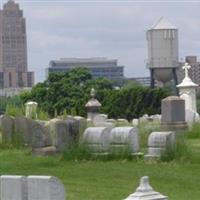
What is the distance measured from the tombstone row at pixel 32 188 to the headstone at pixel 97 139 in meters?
11.5

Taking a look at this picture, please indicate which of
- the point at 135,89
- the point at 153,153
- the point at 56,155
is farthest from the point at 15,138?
the point at 135,89

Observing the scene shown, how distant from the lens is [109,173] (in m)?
16.3

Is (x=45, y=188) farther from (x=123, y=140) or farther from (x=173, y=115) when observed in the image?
(x=173, y=115)

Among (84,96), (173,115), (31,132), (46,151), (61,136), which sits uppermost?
(84,96)

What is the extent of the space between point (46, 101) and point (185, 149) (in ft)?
166

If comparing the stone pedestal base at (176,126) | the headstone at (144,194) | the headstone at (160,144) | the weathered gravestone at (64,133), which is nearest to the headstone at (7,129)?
the weathered gravestone at (64,133)

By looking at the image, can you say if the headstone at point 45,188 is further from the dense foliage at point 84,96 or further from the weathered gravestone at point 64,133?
the dense foliage at point 84,96

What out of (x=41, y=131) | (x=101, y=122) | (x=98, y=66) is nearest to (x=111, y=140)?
(x=41, y=131)

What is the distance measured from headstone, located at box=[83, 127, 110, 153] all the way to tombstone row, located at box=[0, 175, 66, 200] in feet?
37.8

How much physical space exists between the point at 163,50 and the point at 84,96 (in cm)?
1083

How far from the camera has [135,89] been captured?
226ft

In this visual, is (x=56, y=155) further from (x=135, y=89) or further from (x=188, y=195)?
(x=135, y=89)

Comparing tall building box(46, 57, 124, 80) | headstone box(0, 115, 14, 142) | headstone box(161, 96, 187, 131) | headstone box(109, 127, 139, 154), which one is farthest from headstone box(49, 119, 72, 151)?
tall building box(46, 57, 124, 80)

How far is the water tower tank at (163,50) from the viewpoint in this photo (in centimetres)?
7500
